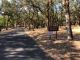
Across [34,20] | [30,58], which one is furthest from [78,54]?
[34,20]

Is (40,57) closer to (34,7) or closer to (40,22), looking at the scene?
(34,7)

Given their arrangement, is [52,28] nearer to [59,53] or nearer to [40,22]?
[59,53]

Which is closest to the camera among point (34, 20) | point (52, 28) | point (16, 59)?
point (16, 59)

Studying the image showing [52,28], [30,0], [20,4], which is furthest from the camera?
[20,4]

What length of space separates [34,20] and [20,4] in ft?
32.0

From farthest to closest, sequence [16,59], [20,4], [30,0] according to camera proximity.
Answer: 1. [20,4]
2. [30,0]
3. [16,59]

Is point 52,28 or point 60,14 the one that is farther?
point 60,14

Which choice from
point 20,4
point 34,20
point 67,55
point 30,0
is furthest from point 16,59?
point 34,20

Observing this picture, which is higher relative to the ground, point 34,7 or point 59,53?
point 34,7

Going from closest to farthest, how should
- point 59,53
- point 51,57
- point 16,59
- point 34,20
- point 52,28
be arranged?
point 16,59 < point 51,57 < point 59,53 < point 52,28 < point 34,20

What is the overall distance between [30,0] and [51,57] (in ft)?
113

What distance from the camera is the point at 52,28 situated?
69.8 feet

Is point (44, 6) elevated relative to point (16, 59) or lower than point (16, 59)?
Answer: elevated

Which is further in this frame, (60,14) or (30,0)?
(60,14)
